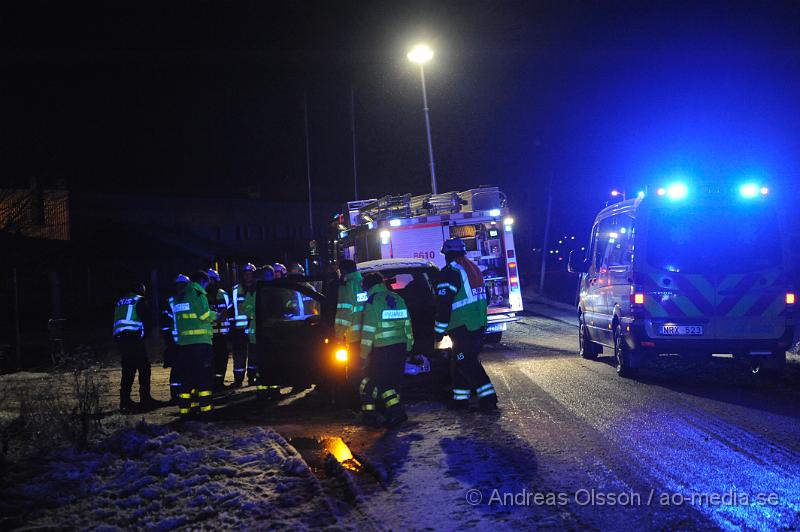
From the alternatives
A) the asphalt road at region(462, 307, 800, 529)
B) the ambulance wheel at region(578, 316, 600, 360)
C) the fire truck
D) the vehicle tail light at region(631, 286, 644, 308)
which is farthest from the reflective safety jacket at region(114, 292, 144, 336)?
the ambulance wheel at region(578, 316, 600, 360)

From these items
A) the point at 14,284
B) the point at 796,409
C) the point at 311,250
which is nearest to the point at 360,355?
the point at 796,409

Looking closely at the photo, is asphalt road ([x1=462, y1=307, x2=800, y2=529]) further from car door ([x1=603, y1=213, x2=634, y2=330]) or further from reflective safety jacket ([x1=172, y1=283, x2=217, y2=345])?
reflective safety jacket ([x1=172, y1=283, x2=217, y2=345])

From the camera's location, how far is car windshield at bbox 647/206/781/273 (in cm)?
922

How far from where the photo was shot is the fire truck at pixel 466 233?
1451 centimetres

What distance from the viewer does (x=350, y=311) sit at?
753cm

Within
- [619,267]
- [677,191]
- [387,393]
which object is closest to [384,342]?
[387,393]

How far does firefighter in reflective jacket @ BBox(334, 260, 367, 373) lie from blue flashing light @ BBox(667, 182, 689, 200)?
4412mm

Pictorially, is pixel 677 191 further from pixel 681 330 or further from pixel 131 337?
pixel 131 337

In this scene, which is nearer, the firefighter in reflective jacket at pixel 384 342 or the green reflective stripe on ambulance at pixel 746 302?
the firefighter in reflective jacket at pixel 384 342

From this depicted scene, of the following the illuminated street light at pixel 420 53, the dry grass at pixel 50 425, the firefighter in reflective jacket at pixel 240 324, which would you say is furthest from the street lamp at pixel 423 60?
the dry grass at pixel 50 425

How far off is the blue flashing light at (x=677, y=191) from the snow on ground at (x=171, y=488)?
6.02 metres

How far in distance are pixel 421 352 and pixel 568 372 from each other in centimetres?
307

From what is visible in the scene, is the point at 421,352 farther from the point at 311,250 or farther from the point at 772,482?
the point at 311,250

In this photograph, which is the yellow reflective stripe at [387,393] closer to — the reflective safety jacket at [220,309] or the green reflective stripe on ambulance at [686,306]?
the reflective safety jacket at [220,309]
